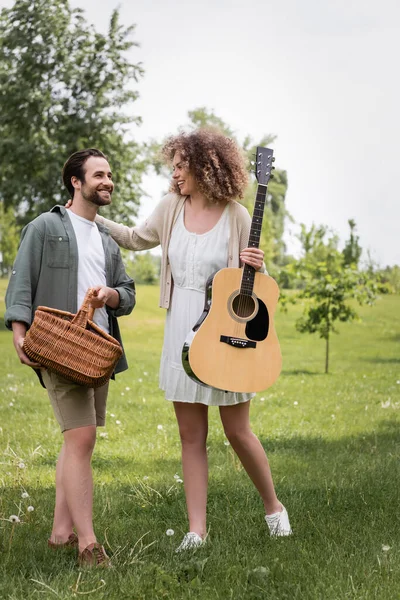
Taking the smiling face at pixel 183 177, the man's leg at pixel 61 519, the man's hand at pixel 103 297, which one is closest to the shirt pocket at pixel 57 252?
the man's hand at pixel 103 297

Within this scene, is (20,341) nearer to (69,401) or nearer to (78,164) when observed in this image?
(69,401)

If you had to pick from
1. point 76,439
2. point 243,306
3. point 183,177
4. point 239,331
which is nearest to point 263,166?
point 183,177

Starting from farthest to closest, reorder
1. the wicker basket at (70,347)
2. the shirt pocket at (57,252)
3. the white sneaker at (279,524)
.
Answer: the white sneaker at (279,524) < the shirt pocket at (57,252) < the wicker basket at (70,347)

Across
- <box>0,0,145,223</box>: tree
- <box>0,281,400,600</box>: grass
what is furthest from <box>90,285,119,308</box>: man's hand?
<box>0,0,145,223</box>: tree

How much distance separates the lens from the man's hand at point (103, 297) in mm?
4051

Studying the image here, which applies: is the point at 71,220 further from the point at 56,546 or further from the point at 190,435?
the point at 56,546

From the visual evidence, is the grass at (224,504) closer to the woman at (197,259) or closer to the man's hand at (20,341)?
the woman at (197,259)

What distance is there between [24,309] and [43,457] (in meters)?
3.12

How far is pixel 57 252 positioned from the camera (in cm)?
416

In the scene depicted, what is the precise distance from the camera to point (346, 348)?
22.8 meters

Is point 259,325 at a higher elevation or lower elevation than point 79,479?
higher

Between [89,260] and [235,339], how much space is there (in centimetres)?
89

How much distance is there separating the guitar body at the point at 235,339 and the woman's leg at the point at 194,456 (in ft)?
1.05

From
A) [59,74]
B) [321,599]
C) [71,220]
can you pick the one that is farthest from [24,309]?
[59,74]
